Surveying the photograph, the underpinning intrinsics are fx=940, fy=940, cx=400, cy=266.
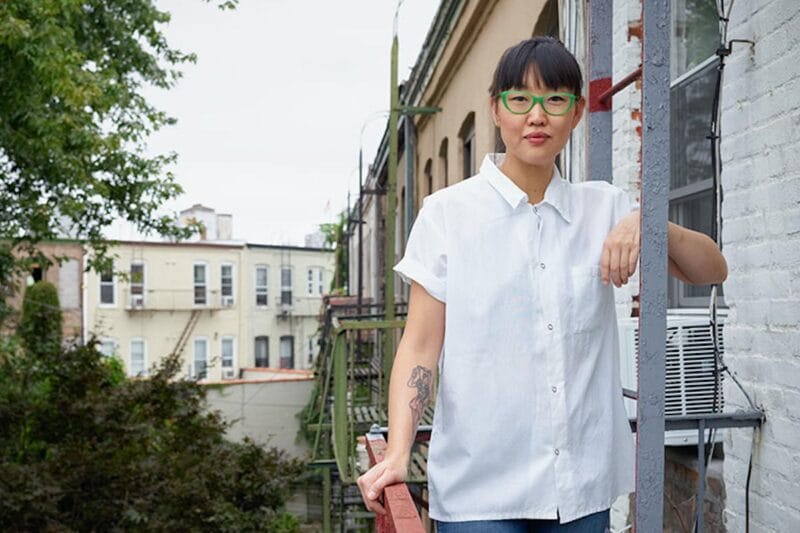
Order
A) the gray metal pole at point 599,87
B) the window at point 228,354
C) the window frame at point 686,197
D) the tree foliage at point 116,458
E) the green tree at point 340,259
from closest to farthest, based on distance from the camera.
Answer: the gray metal pole at point 599,87 < the window frame at point 686,197 < the tree foliage at point 116,458 < the green tree at point 340,259 < the window at point 228,354

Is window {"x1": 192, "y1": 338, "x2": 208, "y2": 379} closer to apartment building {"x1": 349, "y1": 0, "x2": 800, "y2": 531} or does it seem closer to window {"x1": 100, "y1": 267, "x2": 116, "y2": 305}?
window {"x1": 100, "y1": 267, "x2": 116, "y2": 305}

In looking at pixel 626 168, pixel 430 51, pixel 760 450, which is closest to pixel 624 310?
pixel 626 168

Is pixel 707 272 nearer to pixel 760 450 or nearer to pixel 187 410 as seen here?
pixel 760 450

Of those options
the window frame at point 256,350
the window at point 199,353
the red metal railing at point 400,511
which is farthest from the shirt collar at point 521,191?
the window frame at point 256,350

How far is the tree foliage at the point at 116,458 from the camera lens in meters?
11.2

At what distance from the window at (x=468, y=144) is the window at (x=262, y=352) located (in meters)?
32.3

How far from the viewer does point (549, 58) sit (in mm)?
1791

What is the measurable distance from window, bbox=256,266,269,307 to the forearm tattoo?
40.3 m

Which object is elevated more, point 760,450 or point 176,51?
point 176,51

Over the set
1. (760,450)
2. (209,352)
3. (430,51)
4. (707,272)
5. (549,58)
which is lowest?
(209,352)

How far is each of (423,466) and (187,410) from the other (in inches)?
286

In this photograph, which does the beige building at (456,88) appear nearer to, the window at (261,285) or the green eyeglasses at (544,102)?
the green eyeglasses at (544,102)

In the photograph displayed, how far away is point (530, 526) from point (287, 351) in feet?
139

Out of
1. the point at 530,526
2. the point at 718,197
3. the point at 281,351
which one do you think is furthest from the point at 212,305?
the point at 530,526
